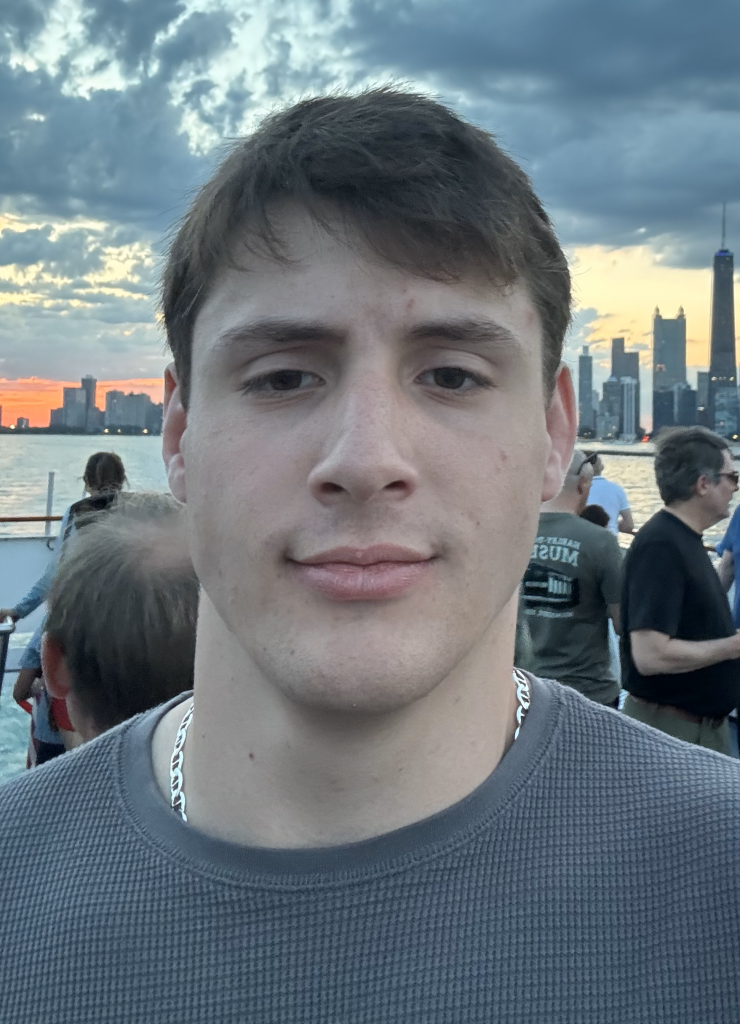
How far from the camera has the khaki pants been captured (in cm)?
389

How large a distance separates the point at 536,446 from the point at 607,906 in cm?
56

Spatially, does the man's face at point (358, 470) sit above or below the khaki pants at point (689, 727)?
above

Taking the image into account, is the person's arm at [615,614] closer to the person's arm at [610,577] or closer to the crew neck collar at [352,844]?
the person's arm at [610,577]

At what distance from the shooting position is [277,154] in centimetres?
126

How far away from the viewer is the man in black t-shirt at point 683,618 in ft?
12.3

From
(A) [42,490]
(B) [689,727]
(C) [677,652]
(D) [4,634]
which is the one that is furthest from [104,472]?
(A) [42,490]

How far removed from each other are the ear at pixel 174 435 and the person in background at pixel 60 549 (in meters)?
1.37

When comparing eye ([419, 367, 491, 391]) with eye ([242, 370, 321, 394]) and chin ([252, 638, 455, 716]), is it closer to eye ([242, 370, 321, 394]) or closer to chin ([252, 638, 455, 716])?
eye ([242, 370, 321, 394])

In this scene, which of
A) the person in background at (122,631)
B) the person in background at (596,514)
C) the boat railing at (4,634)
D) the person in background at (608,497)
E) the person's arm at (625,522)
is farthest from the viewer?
the person's arm at (625,522)

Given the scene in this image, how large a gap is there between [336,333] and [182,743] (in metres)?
0.66

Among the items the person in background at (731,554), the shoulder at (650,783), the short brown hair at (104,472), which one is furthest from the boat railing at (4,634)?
the person in background at (731,554)

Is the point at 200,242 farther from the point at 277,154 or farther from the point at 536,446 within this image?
the point at 536,446

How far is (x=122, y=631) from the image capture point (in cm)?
210

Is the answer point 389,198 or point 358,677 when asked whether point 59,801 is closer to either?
point 358,677
